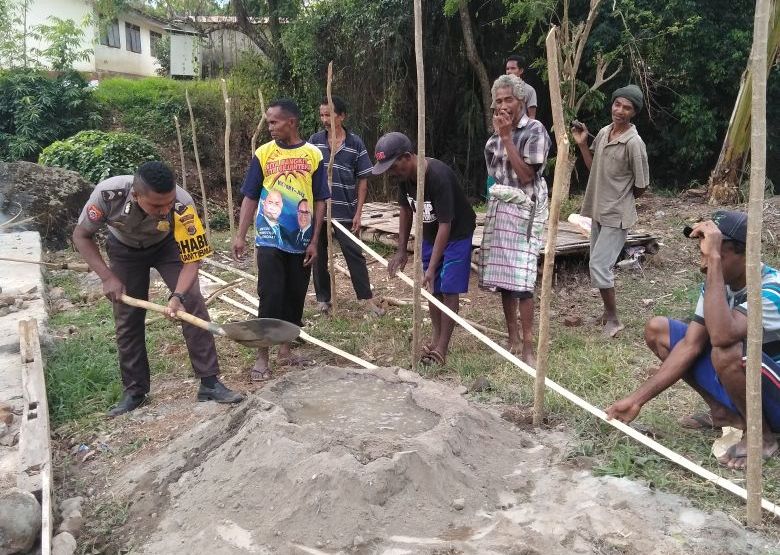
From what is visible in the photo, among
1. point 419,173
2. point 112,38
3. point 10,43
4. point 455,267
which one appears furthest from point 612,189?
point 112,38

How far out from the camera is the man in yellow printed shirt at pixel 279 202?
400cm

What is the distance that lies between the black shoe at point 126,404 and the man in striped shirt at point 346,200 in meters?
1.91

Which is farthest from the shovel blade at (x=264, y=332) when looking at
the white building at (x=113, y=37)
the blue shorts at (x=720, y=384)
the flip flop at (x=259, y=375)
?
the white building at (x=113, y=37)

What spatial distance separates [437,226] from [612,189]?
4.79 ft

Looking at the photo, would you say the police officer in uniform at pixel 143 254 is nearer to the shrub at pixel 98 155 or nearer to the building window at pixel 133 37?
the shrub at pixel 98 155

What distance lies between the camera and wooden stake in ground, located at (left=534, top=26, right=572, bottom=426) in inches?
109

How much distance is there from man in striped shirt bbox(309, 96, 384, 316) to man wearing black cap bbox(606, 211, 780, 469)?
9.00ft

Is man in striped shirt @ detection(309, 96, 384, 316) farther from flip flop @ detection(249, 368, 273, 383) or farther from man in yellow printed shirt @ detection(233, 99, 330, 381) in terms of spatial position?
flip flop @ detection(249, 368, 273, 383)

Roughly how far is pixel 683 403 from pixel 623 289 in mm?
2537

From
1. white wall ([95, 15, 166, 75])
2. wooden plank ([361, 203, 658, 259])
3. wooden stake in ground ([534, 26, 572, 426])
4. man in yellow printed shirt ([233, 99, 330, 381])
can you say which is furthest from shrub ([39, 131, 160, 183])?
white wall ([95, 15, 166, 75])

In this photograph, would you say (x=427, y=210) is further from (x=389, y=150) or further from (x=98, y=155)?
(x=98, y=155)

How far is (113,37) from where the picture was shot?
2216cm

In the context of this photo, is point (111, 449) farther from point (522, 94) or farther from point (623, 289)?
point (623, 289)

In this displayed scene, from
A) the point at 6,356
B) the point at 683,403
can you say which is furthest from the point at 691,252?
the point at 6,356
